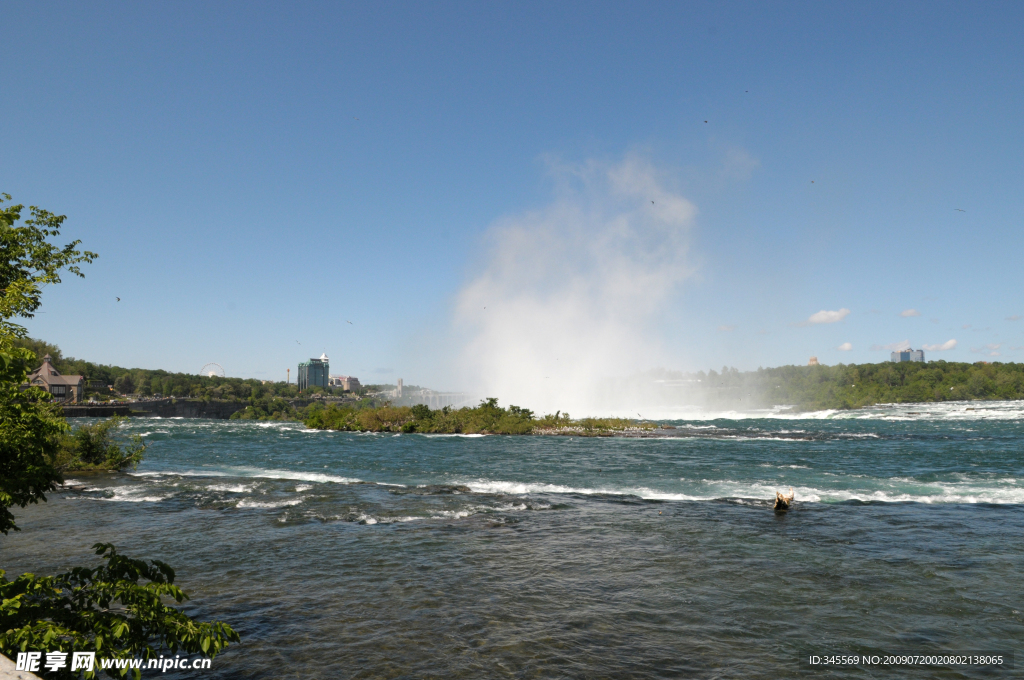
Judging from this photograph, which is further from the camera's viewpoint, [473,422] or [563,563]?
[473,422]

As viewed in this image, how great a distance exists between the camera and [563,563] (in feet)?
59.7

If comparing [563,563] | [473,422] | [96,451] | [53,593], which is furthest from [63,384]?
[53,593]

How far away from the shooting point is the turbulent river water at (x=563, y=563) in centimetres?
1220

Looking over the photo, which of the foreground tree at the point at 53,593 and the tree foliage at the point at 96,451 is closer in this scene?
the foreground tree at the point at 53,593

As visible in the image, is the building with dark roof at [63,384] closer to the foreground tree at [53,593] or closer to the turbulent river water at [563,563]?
the turbulent river water at [563,563]

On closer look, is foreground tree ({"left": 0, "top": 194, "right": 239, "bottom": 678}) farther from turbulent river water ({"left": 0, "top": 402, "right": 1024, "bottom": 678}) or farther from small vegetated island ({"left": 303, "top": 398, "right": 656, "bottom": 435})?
small vegetated island ({"left": 303, "top": 398, "right": 656, "bottom": 435})

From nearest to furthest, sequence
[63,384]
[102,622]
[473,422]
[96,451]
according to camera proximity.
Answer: [102,622] < [96,451] < [473,422] < [63,384]

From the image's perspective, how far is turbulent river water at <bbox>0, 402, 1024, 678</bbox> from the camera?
12.2m

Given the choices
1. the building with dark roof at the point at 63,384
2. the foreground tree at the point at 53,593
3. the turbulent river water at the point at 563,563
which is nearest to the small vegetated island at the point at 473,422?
the turbulent river water at the point at 563,563

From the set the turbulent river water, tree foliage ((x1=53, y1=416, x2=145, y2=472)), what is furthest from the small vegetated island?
tree foliage ((x1=53, y1=416, x2=145, y2=472))

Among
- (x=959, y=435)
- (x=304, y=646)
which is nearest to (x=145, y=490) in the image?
(x=304, y=646)

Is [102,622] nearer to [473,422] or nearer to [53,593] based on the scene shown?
[53,593]

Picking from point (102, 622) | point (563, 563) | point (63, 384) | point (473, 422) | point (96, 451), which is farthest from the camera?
point (63, 384)

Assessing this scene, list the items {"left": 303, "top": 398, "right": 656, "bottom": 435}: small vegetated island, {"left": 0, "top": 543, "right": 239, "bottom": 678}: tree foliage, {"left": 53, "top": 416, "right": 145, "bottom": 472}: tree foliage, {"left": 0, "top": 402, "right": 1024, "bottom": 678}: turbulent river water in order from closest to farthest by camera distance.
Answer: {"left": 0, "top": 543, "right": 239, "bottom": 678}: tree foliage → {"left": 0, "top": 402, "right": 1024, "bottom": 678}: turbulent river water → {"left": 53, "top": 416, "right": 145, "bottom": 472}: tree foliage → {"left": 303, "top": 398, "right": 656, "bottom": 435}: small vegetated island
